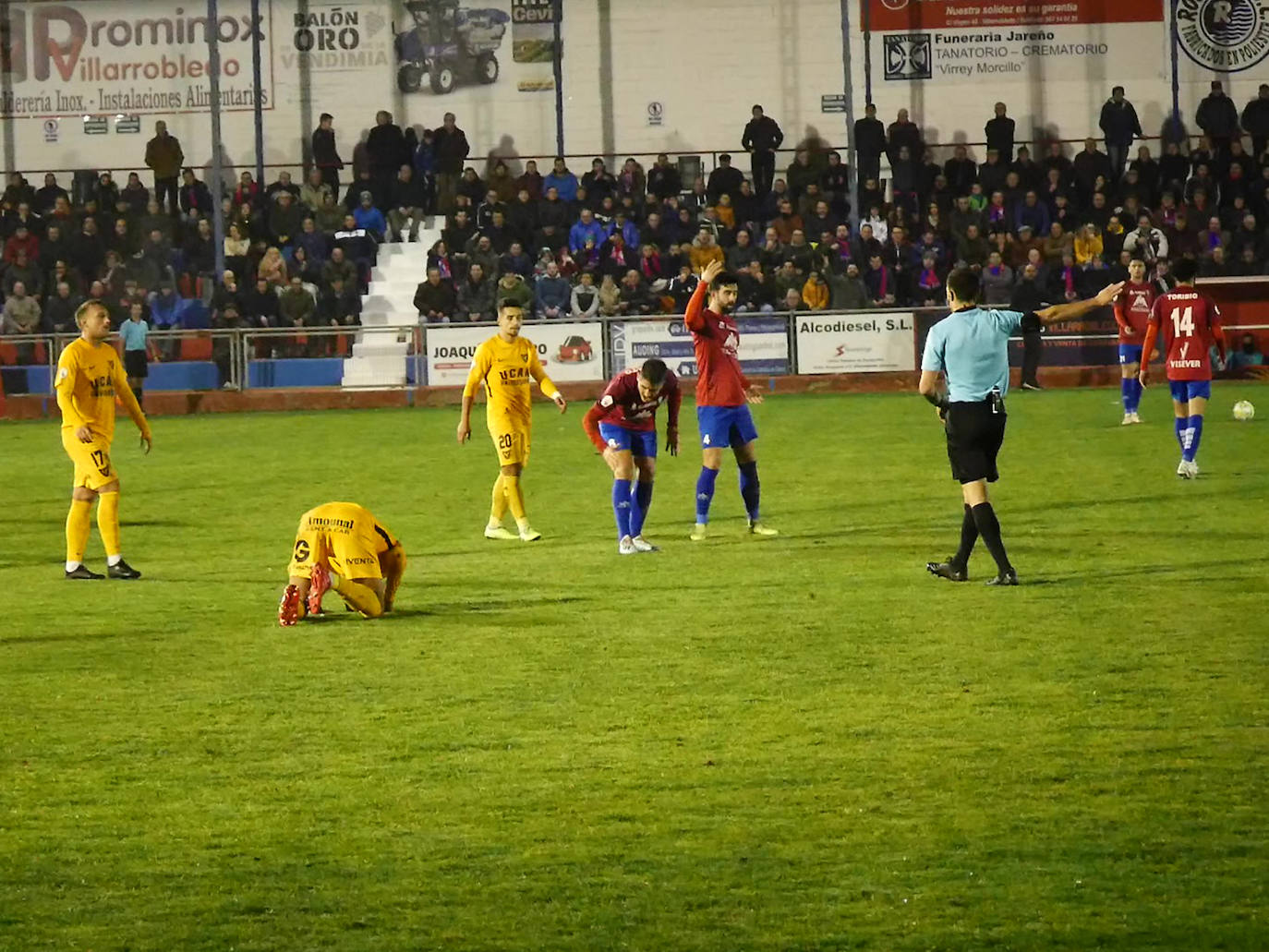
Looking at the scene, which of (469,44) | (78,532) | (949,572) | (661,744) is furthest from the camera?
(469,44)

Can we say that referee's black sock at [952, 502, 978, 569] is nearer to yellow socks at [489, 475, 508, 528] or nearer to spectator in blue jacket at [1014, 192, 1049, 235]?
yellow socks at [489, 475, 508, 528]

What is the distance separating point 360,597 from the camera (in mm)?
10703

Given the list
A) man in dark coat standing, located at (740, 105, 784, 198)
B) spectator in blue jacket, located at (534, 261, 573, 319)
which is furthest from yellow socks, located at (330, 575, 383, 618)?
Result: man in dark coat standing, located at (740, 105, 784, 198)

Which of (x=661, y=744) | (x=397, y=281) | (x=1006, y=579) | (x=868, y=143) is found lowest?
(x=661, y=744)

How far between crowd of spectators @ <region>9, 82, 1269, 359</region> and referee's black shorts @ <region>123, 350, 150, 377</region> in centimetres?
158

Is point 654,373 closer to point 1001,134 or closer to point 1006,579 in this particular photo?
point 1006,579

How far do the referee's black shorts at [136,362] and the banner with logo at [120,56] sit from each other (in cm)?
869

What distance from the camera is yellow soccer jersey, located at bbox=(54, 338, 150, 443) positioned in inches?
499

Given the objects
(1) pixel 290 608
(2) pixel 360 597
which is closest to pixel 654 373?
(2) pixel 360 597

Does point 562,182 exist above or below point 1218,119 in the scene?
below

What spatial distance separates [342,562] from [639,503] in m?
3.44

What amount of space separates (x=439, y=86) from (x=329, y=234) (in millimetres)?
4869

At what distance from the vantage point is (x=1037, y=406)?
82.2 ft

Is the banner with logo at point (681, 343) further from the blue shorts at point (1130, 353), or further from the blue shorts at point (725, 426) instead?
the blue shorts at point (725, 426)
